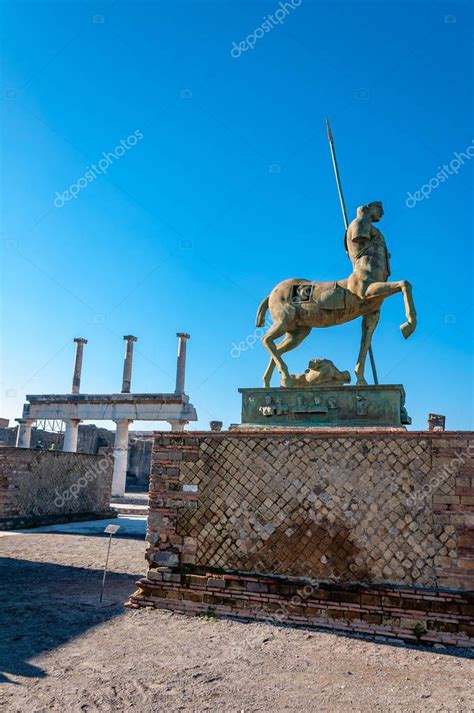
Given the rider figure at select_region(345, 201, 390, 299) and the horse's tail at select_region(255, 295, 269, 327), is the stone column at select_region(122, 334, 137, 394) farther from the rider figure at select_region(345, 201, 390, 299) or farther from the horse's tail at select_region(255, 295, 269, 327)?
the rider figure at select_region(345, 201, 390, 299)

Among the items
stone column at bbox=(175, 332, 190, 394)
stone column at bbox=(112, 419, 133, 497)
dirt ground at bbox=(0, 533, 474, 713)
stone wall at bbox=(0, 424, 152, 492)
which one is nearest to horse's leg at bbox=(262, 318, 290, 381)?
dirt ground at bbox=(0, 533, 474, 713)

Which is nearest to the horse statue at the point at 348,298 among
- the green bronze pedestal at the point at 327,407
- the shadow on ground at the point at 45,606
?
the green bronze pedestal at the point at 327,407

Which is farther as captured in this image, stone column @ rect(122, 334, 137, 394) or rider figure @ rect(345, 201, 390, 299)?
stone column @ rect(122, 334, 137, 394)

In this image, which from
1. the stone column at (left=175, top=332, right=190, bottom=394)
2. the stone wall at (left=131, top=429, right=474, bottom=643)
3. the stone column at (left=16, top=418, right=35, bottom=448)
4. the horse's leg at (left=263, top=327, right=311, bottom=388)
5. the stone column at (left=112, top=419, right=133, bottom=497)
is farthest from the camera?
the stone column at (left=16, top=418, right=35, bottom=448)

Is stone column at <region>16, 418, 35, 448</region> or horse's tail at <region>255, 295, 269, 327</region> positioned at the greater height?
horse's tail at <region>255, 295, 269, 327</region>

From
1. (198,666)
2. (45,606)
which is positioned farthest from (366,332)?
(45,606)

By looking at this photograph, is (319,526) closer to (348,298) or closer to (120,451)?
(348,298)

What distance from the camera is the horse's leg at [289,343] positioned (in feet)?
24.7

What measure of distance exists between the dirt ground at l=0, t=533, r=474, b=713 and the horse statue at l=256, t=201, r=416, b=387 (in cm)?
322

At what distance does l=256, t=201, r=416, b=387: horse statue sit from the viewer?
6988 millimetres

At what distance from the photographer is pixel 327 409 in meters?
6.70

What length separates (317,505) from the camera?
5660mm

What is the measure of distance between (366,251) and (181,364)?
2029cm

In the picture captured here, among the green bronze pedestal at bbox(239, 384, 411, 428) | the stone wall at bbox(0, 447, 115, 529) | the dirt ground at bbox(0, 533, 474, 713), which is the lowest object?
the dirt ground at bbox(0, 533, 474, 713)
